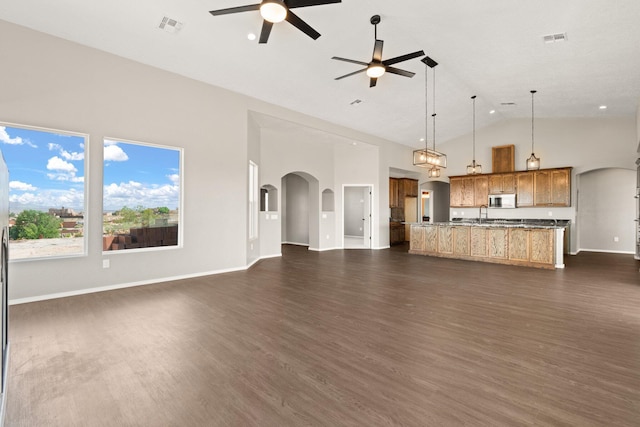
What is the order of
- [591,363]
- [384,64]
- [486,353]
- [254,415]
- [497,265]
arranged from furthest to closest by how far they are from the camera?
[497,265]
[384,64]
[486,353]
[591,363]
[254,415]

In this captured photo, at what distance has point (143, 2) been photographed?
3990 mm

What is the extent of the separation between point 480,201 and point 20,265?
11.6 meters

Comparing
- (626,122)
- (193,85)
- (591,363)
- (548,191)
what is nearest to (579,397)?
(591,363)

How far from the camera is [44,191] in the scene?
4383 mm

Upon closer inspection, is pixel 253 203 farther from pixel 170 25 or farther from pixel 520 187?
pixel 520 187

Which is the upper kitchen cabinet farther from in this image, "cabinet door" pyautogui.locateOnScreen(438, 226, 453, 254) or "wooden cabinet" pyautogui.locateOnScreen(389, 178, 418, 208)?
"cabinet door" pyautogui.locateOnScreen(438, 226, 453, 254)

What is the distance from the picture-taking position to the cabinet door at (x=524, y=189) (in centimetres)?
968

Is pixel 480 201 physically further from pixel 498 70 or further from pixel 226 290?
pixel 226 290

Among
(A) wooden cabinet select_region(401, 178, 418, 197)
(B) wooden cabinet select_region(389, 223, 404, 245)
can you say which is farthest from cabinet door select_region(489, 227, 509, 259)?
(A) wooden cabinet select_region(401, 178, 418, 197)

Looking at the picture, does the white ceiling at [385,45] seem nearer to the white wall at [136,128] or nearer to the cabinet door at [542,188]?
the white wall at [136,128]

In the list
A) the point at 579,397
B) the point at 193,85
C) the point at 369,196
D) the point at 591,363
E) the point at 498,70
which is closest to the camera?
the point at 579,397

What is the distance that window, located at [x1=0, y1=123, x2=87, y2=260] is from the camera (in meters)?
4.17

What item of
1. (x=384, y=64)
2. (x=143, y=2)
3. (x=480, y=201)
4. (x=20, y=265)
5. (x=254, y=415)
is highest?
(x=143, y=2)

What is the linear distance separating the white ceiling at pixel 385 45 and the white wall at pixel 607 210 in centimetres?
227
